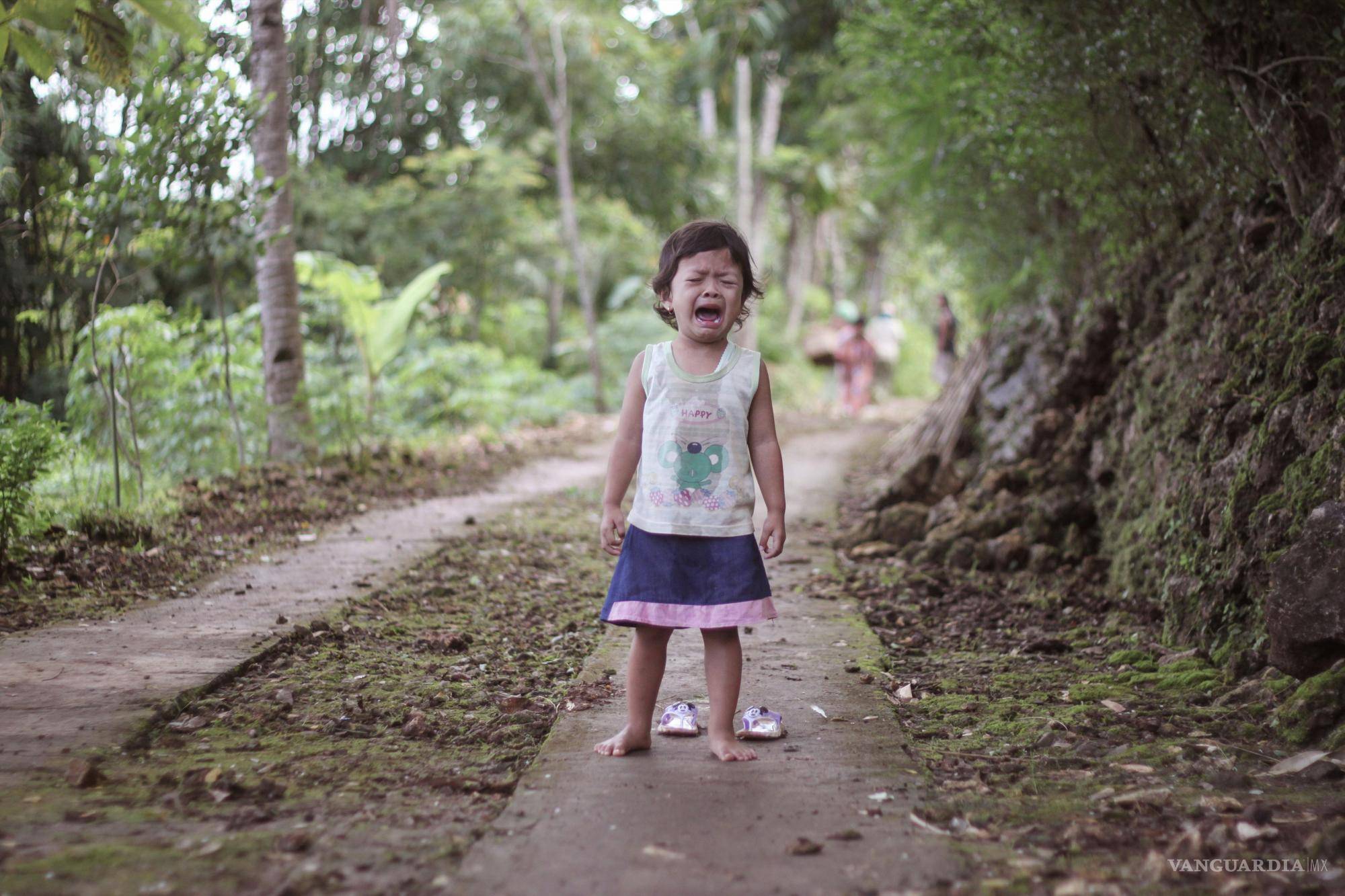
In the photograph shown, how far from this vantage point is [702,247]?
3271 millimetres

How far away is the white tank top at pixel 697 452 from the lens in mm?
3195

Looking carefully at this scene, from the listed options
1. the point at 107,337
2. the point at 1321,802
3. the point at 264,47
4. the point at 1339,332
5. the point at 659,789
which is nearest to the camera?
the point at 1321,802

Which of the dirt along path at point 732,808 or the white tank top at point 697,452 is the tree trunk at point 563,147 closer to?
the dirt along path at point 732,808

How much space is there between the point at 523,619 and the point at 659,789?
2213 mm

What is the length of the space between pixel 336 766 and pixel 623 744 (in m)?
0.79

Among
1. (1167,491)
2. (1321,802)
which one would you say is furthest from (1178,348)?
(1321,802)

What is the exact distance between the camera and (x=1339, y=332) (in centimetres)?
357

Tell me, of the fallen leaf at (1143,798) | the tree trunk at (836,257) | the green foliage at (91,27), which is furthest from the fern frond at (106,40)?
the tree trunk at (836,257)

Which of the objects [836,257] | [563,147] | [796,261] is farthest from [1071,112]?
[836,257]

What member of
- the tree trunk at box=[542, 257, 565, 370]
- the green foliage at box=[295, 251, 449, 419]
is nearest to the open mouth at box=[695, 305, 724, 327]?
the green foliage at box=[295, 251, 449, 419]

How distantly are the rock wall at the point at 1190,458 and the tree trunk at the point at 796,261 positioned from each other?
16406 millimetres

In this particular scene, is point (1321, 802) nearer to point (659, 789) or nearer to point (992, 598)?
point (659, 789)

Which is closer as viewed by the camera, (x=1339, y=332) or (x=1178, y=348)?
(x=1339, y=332)

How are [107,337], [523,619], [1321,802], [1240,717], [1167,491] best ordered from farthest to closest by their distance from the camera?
[107,337], [523,619], [1167,491], [1240,717], [1321,802]
